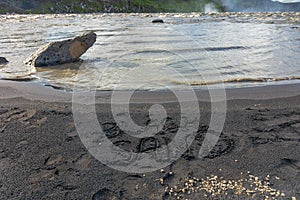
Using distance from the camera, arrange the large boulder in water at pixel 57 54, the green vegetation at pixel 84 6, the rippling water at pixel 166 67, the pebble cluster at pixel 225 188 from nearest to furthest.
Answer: the pebble cluster at pixel 225 188 → the rippling water at pixel 166 67 → the large boulder in water at pixel 57 54 → the green vegetation at pixel 84 6

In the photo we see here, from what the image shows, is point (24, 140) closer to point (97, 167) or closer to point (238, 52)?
point (97, 167)

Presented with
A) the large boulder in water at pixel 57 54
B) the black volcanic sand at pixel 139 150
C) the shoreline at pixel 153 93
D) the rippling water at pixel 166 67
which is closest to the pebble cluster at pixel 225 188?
the black volcanic sand at pixel 139 150

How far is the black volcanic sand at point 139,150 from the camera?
4402 millimetres

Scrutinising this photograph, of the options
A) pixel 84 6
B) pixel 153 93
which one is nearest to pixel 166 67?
pixel 153 93

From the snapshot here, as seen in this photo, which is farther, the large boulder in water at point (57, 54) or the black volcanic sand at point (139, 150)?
the large boulder in water at point (57, 54)

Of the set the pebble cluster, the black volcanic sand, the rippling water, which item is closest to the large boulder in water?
the rippling water

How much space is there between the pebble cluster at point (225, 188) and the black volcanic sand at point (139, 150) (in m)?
0.02

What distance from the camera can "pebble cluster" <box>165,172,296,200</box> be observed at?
4.29 m

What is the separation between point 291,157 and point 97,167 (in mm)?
3514

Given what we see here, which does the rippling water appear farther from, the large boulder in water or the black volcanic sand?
the black volcanic sand

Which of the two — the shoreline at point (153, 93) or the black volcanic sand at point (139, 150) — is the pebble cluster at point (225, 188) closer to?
the black volcanic sand at point (139, 150)

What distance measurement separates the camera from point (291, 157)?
16.9 feet

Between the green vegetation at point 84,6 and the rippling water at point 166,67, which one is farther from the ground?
the green vegetation at point 84,6

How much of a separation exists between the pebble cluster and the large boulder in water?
10438mm
